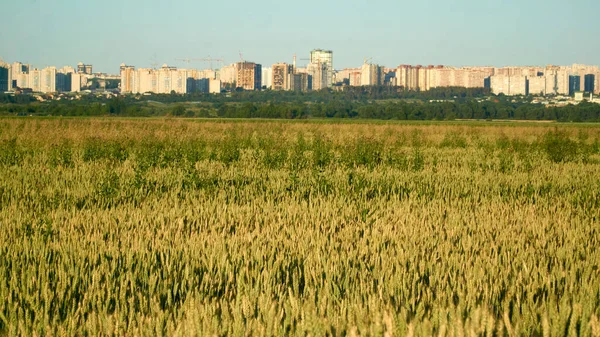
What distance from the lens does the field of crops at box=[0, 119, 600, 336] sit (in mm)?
4266

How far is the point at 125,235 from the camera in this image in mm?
7285

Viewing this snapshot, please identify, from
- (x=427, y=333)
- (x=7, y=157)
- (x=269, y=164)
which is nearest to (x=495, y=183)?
(x=269, y=164)

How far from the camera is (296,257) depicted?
6371 millimetres

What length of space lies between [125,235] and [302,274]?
91.9 inches

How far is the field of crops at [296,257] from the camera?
14.0 feet

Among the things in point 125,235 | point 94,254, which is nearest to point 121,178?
point 125,235

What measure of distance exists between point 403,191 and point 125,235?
6084mm

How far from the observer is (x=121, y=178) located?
42.7ft

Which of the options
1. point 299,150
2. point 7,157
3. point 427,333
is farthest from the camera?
point 299,150

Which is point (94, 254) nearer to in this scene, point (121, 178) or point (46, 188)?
point (46, 188)

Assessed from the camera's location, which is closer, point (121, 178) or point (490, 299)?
point (490, 299)

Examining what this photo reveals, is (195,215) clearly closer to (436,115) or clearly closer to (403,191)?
(403,191)

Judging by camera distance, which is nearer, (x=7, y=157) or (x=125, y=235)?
(x=125, y=235)

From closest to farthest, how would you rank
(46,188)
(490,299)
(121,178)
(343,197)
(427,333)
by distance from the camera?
(427,333) → (490,299) → (343,197) → (46,188) → (121,178)
